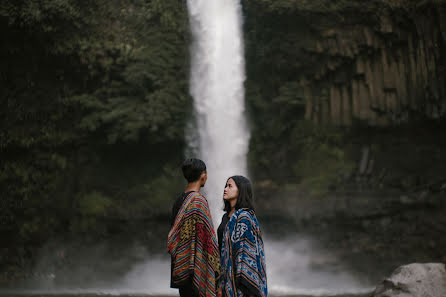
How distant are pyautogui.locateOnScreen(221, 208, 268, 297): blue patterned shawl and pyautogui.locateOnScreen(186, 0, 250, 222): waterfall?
10305mm

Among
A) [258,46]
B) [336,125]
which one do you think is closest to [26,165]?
[258,46]

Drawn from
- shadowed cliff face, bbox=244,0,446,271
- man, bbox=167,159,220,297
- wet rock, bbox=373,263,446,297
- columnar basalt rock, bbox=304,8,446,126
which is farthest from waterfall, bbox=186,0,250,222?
man, bbox=167,159,220,297

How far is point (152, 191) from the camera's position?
14805 mm

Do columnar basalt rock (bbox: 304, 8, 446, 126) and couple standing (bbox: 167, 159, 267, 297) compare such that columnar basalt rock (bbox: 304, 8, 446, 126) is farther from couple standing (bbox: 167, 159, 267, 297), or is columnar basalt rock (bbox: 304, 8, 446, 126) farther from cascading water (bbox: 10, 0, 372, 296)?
couple standing (bbox: 167, 159, 267, 297)

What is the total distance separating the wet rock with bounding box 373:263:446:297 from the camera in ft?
22.1

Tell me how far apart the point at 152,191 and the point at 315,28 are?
7.04 m

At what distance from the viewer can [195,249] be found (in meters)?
3.39

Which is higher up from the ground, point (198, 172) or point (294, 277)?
point (294, 277)

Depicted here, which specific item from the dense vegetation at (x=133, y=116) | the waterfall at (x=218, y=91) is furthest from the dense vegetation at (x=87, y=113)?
the waterfall at (x=218, y=91)

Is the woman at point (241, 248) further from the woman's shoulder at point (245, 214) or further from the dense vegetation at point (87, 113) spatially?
the dense vegetation at point (87, 113)

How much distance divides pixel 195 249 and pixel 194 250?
0.01 meters

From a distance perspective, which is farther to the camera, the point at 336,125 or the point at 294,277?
the point at 336,125

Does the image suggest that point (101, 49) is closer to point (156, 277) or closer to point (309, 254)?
point (156, 277)

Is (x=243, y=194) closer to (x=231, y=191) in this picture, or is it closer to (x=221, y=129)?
(x=231, y=191)
